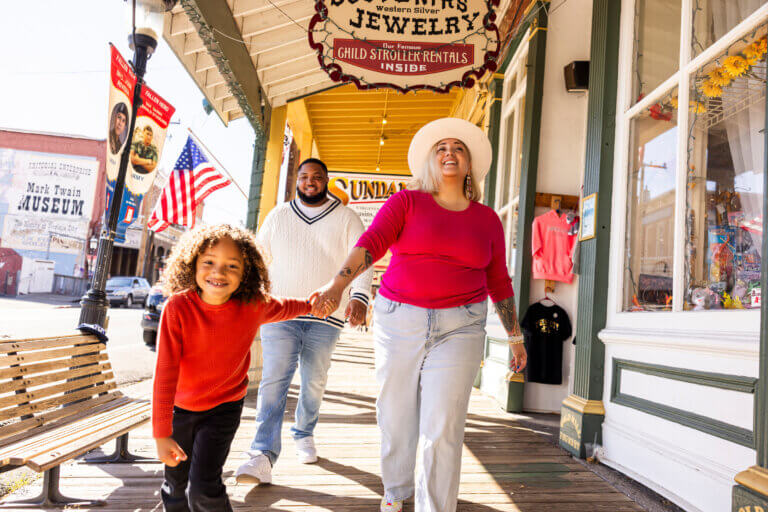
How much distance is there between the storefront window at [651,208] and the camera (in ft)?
9.53

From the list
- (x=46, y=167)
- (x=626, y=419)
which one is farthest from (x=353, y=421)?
(x=46, y=167)

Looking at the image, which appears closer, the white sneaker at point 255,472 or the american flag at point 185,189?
the white sneaker at point 255,472

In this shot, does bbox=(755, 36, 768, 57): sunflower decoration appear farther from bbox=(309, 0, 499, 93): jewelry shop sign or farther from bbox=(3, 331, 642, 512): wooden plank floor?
bbox=(3, 331, 642, 512): wooden plank floor

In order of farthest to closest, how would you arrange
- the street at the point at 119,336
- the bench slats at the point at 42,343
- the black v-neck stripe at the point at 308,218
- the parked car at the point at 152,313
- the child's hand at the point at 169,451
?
the parked car at the point at 152,313 < the street at the point at 119,336 < the black v-neck stripe at the point at 308,218 < the bench slats at the point at 42,343 < the child's hand at the point at 169,451

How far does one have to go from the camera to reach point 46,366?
2.62 m

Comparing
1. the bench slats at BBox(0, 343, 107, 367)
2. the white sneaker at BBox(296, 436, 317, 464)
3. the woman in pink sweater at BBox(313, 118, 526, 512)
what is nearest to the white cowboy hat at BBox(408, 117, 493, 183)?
the woman in pink sweater at BBox(313, 118, 526, 512)

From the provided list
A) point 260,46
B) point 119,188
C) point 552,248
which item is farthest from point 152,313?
point 552,248

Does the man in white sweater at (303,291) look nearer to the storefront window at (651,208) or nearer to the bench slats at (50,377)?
the bench slats at (50,377)

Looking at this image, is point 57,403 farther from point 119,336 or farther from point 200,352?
point 119,336

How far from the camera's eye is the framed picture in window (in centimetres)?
349

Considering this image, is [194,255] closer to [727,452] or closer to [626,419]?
[727,452]

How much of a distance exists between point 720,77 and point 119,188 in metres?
4.04

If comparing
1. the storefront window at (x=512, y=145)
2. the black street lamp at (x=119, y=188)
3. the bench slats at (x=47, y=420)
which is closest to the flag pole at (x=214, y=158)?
the black street lamp at (x=119, y=188)

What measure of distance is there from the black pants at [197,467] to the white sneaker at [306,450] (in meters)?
1.17
